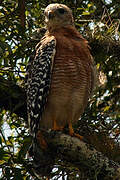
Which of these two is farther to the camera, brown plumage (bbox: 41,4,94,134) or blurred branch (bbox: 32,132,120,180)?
brown plumage (bbox: 41,4,94,134)

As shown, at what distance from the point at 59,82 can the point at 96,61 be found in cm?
109

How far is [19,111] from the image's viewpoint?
5.39 m

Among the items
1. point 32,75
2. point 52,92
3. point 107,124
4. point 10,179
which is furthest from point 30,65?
point 10,179

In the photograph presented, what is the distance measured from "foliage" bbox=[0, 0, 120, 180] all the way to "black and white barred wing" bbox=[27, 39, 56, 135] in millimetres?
188

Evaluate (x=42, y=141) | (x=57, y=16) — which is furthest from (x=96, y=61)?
(x=42, y=141)

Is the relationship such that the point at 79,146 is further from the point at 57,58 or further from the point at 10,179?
the point at 57,58

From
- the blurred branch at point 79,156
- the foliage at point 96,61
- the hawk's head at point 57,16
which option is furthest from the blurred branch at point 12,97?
the hawk's head at point 57,16

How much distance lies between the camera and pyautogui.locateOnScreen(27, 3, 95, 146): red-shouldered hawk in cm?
512

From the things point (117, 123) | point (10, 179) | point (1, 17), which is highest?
point (1, 17)

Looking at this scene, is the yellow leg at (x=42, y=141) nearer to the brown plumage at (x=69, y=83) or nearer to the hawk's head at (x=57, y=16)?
the brown plumage at (x=69, y=83)

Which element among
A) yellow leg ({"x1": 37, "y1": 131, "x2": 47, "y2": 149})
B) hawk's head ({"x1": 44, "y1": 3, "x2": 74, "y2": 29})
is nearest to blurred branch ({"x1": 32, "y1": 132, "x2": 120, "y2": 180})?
yellow leg ({"x1": 37, "y1": 131, "x2": 47, "y2": 149})

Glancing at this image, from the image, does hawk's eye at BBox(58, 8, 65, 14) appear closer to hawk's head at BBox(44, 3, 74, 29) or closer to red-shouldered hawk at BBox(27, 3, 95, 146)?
hawk's head at BBox(44, 3, 74, 29)

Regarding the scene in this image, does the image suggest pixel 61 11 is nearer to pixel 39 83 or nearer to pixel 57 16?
pixel 57 16

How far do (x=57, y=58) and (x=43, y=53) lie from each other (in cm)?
21
